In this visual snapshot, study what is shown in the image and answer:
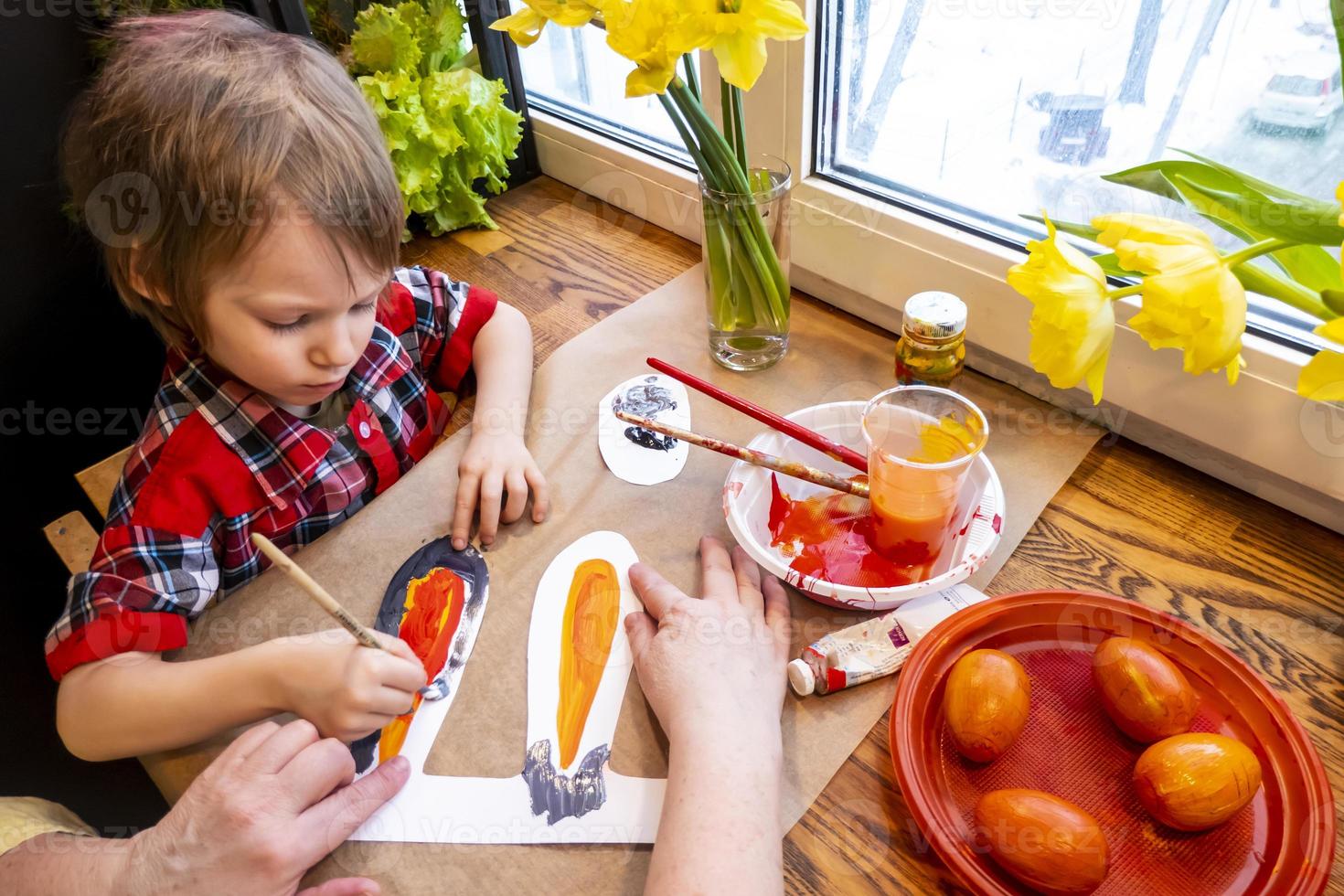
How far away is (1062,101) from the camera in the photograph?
2.50ft

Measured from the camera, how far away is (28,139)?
38.3 inches

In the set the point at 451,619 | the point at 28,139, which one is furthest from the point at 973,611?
the point at 28,139

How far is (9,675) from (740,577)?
101cm

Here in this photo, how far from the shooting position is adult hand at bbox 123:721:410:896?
0.55 metres

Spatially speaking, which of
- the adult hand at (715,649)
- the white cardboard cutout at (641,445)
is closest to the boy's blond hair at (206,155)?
the white cardboard cutout at (641,445)

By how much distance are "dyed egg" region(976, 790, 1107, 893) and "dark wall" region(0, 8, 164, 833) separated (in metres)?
1.16

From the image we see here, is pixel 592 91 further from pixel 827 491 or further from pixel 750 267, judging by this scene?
pixel 827 491

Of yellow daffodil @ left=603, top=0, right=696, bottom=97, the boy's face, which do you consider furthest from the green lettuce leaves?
yellow daffodil @ left=603, top=0, right=696, bottom=97

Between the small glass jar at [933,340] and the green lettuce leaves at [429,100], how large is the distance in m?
0.64

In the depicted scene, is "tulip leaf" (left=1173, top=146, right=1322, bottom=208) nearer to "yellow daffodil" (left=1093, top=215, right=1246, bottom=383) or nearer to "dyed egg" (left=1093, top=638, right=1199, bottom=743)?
"yellow daffodil" (left=1093, top=215, right=1246, bottom=383)

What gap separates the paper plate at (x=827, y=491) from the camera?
2.16 ft

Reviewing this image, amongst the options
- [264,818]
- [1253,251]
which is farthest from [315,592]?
[1253,251]

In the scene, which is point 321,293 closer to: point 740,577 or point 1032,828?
point 740,577

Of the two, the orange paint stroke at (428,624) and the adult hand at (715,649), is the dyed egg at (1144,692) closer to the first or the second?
the adult hand at (715,649)
